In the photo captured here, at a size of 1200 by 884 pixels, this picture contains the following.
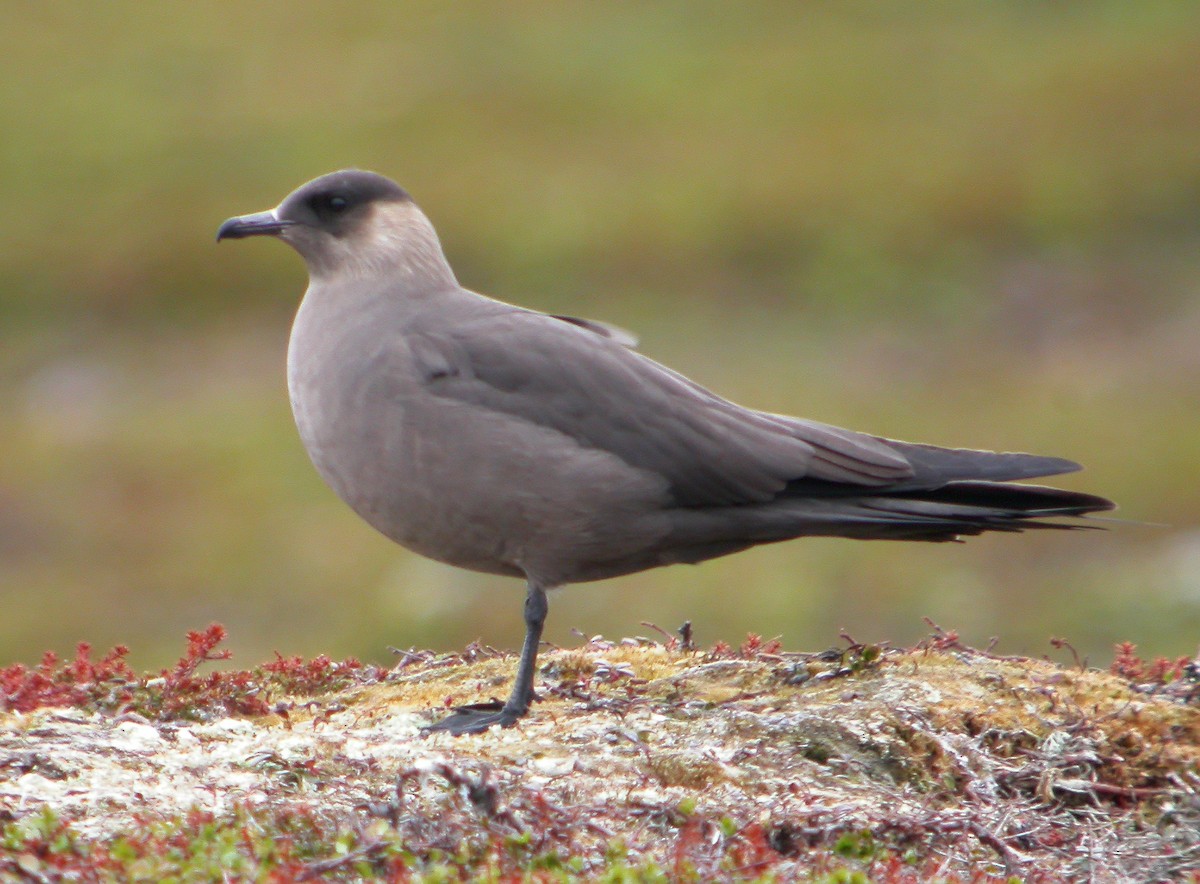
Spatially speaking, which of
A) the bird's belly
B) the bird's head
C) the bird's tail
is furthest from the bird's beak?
the bird's tail

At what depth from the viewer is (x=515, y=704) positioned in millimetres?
5207

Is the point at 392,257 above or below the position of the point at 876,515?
above

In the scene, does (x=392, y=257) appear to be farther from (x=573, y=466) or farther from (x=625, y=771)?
(x=625, y=771)

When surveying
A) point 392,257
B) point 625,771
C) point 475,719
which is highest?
point 392,257

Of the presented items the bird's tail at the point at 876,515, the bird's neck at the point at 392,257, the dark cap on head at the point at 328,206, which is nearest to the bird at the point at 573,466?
the bird's tail at the point at 876,515

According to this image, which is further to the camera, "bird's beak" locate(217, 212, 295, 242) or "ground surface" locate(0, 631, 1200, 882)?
"bird's beak" locate(217, 212, 295, 242)

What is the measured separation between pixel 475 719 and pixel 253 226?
6.20ft

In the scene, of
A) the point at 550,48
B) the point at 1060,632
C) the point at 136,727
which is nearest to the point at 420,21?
the point at 550,48

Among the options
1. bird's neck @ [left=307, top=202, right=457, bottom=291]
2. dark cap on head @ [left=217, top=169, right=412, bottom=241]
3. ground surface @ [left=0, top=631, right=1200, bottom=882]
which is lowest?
ground surface @ [left=0, top=631, right=1200, bottom=882]

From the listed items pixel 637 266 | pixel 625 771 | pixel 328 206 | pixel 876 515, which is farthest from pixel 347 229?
pixel 637 266

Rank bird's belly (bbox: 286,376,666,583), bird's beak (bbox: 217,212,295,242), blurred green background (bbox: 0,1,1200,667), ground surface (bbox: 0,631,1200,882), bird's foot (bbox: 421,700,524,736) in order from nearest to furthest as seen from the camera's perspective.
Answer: ground surface (bbox: 0,631,1200,882) → bird's foot (bbox: 421,700,524,736) → bird's belly (bbox: 286,376,666,583) → bird's beak (bbox: 217,212,295,242) → blurred green background (bbox: 0,1,1200,667)

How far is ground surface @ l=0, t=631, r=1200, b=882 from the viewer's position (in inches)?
160

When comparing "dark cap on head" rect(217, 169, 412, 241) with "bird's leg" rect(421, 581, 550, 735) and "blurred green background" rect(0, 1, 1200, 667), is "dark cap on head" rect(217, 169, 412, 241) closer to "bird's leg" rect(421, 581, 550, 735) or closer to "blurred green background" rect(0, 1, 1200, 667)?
"bird's leg" rect(421, 581, 550, 735)

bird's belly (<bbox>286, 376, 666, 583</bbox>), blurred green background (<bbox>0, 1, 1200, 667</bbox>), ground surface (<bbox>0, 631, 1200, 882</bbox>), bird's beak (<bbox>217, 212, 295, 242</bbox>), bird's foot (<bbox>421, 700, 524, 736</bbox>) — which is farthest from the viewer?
blurred green background (<bbox>0, 1, 1200, 667</bbox>)
